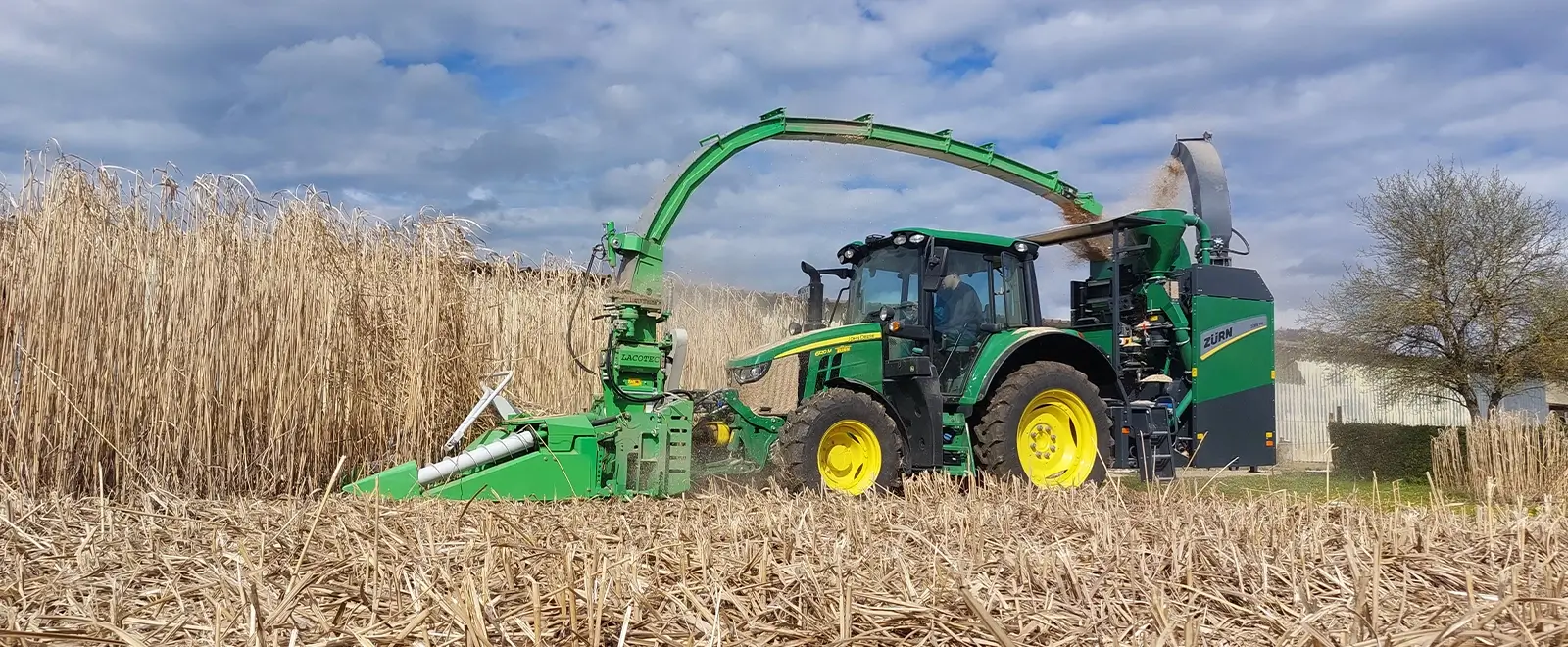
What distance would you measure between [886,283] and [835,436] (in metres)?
1.38

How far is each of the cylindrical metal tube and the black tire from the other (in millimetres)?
1597

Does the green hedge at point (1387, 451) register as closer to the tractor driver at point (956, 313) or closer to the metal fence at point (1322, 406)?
the tractor driver at point (956, 313)

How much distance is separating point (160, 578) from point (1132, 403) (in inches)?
279

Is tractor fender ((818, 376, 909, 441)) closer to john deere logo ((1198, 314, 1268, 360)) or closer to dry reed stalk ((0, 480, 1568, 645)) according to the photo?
dry reed stalk ((0, 480, 1568, 645))

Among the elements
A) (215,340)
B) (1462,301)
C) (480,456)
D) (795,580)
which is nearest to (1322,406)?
(1462,301)

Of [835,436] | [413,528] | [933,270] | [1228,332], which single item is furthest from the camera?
[1228,332]

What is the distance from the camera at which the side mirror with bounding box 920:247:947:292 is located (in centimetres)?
718

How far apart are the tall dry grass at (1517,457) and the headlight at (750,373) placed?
25.2 ft

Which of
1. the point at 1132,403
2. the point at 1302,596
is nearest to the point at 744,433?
the point at 1132,403

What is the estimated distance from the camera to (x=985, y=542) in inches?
131

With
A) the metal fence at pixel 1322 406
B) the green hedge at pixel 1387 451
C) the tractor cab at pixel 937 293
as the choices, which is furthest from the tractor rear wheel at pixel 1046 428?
the metal fence at pixel 1322 406

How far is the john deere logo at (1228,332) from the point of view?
8.48 m

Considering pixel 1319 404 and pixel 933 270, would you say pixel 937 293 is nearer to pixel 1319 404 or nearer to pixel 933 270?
pixel 933 270

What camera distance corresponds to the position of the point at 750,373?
23.1 feet
